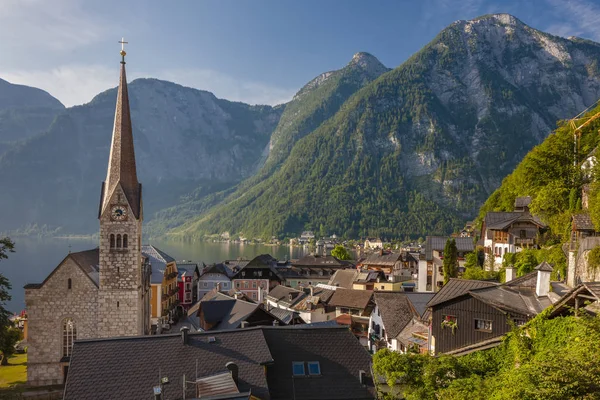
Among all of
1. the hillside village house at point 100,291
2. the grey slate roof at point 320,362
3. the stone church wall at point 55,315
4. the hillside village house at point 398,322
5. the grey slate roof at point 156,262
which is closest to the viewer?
the grey slate roof at point 320,362

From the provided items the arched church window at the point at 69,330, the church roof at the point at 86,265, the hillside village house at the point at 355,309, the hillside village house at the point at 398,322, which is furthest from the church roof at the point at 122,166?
the hillside village house at the point at 355,309

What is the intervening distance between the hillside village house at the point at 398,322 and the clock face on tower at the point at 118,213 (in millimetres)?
23947

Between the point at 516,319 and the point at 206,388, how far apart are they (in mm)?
16796

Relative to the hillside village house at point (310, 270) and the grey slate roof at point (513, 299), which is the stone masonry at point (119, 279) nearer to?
the grey slate roof at point (513, 299)

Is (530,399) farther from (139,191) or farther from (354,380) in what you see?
(139,191)

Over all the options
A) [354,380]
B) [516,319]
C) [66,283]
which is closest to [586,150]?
[516,319]

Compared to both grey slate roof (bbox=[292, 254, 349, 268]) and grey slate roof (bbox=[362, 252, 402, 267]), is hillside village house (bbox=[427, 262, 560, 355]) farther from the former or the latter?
grey slate roof (bbox=[292, 254, 349, 268])

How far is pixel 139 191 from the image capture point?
3694 centimetres

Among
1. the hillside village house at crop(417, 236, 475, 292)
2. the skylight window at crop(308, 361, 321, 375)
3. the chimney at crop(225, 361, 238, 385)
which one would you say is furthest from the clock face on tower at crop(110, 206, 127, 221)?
the hillside village house at crop(417, 236, 475, 292)

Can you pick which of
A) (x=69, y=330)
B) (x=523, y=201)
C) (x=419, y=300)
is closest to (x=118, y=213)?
(x=69, y=330)

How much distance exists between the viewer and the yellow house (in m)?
57.8

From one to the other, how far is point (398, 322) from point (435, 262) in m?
A: 25.5

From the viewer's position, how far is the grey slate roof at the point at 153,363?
1912 centimetres

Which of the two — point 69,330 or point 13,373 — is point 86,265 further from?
point 13,373
